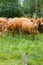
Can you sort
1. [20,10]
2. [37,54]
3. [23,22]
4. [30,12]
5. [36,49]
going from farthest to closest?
[30,12] < [20,10] < [23,22] < [36,49] < [37,54]

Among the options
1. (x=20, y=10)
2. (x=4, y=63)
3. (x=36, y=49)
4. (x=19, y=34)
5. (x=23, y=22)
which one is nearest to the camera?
(x=4, y=63)

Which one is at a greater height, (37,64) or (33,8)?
(37,64)

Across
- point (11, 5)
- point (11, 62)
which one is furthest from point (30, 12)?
point (11, 62)

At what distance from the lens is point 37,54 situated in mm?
9273

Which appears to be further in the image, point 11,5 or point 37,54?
point 11,5

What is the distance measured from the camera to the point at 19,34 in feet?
54.6

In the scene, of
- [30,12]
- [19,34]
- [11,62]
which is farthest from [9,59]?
[30,12]

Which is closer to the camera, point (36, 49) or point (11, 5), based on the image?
point (36, 49)

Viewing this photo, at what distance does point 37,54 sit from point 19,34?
7.45m

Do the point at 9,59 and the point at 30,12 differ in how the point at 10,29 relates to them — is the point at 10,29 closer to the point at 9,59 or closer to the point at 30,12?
the point at 9,59

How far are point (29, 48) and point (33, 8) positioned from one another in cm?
3076

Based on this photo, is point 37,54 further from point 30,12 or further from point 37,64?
point 30,12

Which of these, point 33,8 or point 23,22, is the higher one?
point 23,22

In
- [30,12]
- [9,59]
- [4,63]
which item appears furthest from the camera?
[30,12]
